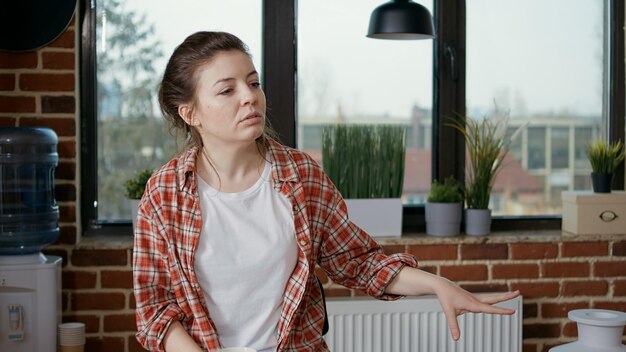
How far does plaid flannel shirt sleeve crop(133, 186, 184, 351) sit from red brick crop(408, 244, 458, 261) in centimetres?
166

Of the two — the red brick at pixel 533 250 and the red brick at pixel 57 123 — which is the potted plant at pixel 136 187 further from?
the red brick at pixel 533 250

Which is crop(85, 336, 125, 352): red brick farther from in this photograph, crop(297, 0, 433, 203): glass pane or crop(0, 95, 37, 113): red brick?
crop(297, 0, 433, 203): glass pane

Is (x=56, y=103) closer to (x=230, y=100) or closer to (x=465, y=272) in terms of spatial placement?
(x=230, y=100)

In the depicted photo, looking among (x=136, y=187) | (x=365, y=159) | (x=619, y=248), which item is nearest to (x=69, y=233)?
(x=136, y=187)

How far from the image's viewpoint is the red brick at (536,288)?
133 inches

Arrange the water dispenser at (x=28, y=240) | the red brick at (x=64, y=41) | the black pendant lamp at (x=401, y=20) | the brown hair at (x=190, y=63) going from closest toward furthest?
the brown hair at (x=190, y=63) < the water dispenser at (x=28, y=240) < the black pendant lamp at (x=401, y=20) < the red brick at (x=64, y=41)

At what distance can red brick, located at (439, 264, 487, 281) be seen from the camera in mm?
3324

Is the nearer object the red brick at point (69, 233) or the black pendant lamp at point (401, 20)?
the black pendant lamp at point (401, 20)

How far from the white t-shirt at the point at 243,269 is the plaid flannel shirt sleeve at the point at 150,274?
78 mm

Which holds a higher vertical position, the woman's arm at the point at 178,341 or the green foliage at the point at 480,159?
the green foliage at the point at 480,159

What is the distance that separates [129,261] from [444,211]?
1.22 m

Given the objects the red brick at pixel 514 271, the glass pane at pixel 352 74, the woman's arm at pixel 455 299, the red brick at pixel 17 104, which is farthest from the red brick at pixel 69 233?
the woman's arm at pixel 455 299

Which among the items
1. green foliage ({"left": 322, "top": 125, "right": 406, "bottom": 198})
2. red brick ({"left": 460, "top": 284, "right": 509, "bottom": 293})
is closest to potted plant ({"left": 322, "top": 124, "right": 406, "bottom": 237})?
green foliage ({"left": 322, "top": 125, "right": 406, "bottom": 198})

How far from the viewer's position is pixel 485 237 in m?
3.35
